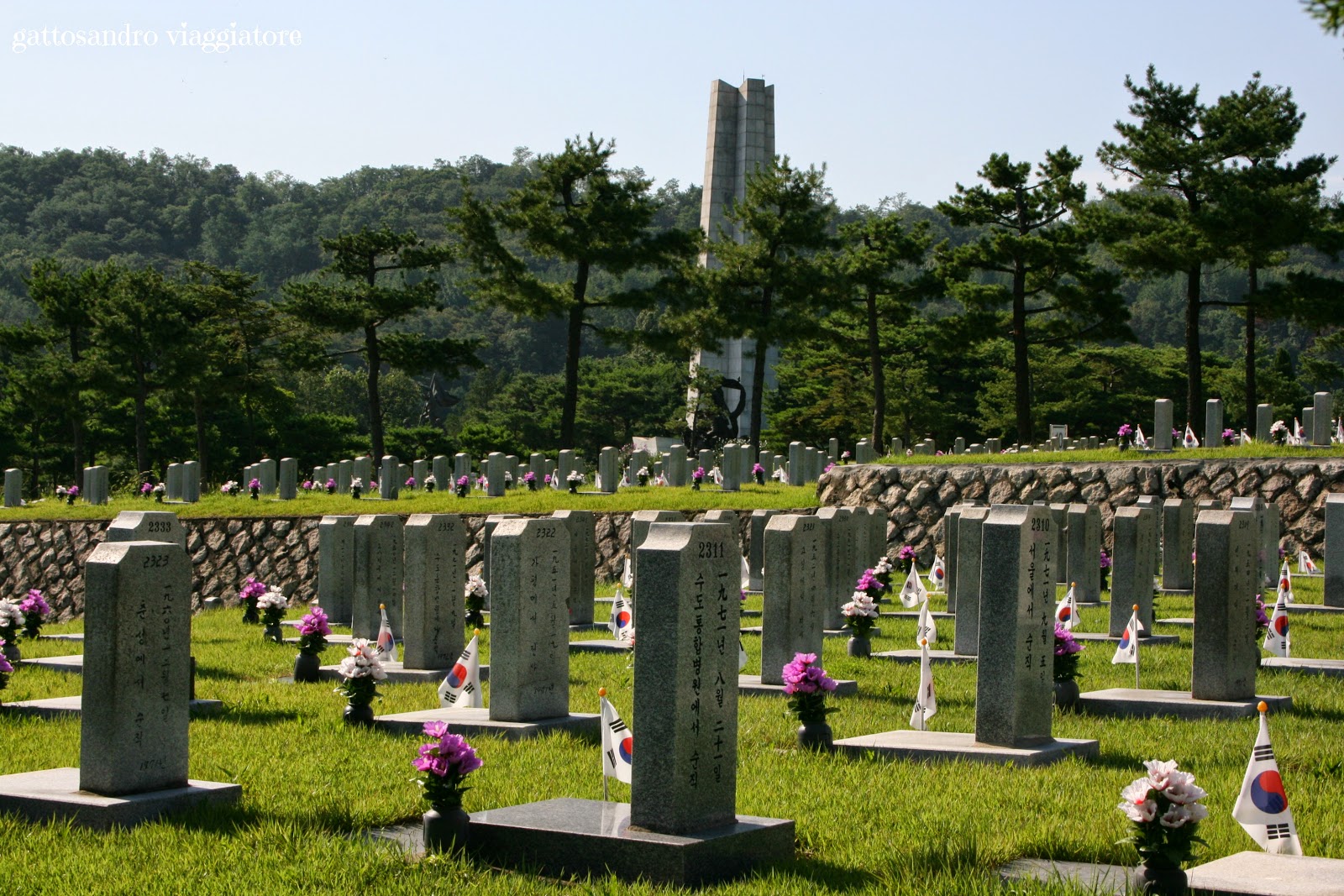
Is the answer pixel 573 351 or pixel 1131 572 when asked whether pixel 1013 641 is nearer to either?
pixel 1131 572

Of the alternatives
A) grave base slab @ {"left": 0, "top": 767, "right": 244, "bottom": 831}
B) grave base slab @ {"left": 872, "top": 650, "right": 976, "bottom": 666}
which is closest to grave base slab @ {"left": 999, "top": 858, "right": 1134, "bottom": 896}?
grave base slab @ {"left": 0, "top": 767, "right": 244, "bottom": 831}

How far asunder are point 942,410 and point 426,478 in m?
21.7

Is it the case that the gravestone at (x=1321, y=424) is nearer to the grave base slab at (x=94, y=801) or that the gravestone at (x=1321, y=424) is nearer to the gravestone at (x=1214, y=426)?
the gravestone at (x=1214, y=426)

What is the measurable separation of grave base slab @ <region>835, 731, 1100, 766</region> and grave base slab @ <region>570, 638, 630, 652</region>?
5955mm

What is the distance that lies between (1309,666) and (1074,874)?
7.37 meters

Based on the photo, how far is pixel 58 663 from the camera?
46.5 feet

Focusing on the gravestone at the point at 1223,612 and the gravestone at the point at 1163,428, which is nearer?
the gravestone at the point at 1223,612

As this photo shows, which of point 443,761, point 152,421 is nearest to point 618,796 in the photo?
point 443,761

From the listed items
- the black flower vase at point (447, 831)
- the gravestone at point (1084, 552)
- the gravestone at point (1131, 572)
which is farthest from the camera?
the gravestone at point (1084, 552)

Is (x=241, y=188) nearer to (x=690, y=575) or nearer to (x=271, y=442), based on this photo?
(x=271, y=442)

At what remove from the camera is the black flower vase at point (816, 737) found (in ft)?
30.5

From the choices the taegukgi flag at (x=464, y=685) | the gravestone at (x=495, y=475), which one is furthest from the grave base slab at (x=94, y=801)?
the gravestone at (x=495, y=475)

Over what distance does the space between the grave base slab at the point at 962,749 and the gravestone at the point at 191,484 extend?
29.5 meters

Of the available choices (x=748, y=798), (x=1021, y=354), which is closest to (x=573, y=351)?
(x=1021, y=354)
